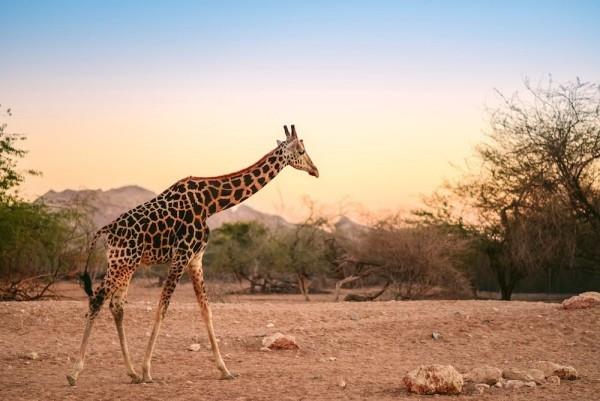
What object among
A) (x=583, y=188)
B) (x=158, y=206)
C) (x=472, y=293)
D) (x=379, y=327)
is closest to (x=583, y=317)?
(x=379, y=327)

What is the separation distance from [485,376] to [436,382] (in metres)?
0.78

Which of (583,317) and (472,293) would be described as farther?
(472,293)

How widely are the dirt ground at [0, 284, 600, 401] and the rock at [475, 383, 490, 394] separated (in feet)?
0.28

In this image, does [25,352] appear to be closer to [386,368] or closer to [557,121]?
[386,368]

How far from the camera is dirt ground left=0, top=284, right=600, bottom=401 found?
319 inches

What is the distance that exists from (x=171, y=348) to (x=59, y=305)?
12.2 feet

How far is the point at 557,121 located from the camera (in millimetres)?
22453

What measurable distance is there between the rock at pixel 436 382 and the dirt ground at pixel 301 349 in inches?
5.6

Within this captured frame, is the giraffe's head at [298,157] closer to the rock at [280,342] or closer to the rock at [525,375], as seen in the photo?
the rock at [280,342]

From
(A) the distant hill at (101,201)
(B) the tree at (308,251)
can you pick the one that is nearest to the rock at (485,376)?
(A) the distant hill at (101,201)

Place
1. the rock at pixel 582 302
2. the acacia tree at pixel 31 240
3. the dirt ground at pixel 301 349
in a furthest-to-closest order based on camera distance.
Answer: the acacia tree at pixel 31 240 → the rock at pixel 582 302 → the dirt ground at pixel 301 349

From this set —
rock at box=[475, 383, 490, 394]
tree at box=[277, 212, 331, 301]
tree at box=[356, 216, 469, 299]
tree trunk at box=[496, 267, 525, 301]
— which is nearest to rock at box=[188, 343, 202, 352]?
rock at box=[475, 383, 490, 394]

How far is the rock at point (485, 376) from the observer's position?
8.42 m

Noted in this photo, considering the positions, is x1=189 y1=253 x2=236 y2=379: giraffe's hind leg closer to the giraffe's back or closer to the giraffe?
the giraffe
